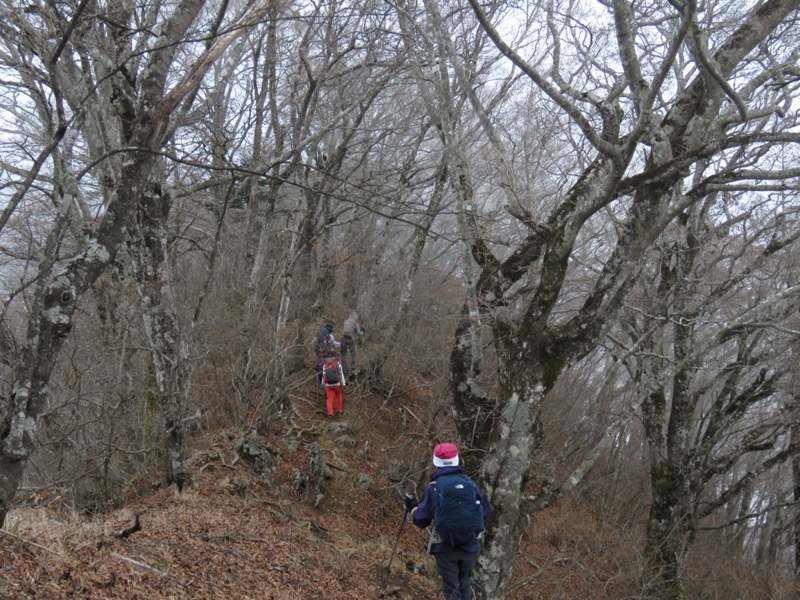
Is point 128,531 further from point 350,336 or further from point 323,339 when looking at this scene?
point 350,336

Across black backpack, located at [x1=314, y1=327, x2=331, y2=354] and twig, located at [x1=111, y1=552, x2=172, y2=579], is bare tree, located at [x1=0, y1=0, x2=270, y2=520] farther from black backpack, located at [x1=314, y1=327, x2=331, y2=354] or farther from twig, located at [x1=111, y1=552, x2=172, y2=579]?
black backpack, located at [x1=314, y1=327, x2=331, y2=354]

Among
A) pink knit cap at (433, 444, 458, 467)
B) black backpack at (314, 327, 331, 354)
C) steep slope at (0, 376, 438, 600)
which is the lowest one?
steep slope at (0, 376, 438, 600)

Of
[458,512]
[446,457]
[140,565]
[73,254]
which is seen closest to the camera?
[73,254]

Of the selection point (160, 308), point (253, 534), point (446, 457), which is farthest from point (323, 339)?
point (446, 457)

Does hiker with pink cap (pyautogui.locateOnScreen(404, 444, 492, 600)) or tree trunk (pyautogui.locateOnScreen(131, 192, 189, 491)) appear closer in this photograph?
hiker with pink cap (pyautogui.locateOnScreen(404, 444, 492, 600))

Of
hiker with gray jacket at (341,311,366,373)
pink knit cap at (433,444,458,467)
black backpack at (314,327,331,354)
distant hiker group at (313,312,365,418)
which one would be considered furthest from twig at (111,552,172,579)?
hiker with gray jacket at (341,311,366,373)

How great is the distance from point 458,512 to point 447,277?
474 inches

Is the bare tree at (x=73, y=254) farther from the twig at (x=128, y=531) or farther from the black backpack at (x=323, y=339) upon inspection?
the black backpack at (x=323, y=339)

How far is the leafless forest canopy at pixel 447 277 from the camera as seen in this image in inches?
191

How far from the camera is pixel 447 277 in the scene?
16.9 metres

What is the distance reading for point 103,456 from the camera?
8.03 m

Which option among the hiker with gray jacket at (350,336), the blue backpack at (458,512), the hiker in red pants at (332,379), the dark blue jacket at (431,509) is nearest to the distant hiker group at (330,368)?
the hiker in red pants at (332,379)

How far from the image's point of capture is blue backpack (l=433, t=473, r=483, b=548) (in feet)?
17.0

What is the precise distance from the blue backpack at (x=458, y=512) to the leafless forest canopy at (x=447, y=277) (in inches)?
20.4
